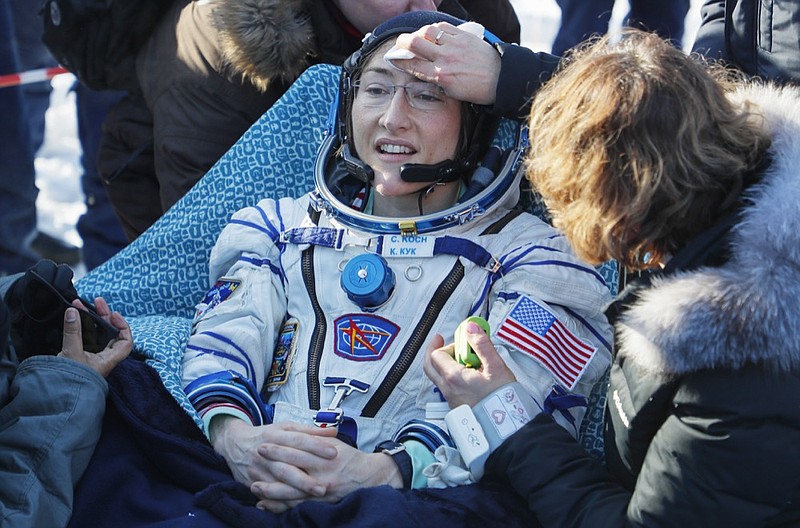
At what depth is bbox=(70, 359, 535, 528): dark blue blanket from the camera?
6.72 ft

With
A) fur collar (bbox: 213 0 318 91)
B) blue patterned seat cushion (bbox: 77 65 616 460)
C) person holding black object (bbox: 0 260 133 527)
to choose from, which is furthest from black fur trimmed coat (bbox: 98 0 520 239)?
person holding black object (bbox: 0 260 133 527)

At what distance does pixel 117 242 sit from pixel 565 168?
314 centimetres

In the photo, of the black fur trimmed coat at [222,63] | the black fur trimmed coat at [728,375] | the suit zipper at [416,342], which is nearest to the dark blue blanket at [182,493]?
the black fur trimmed coat at [728,375]

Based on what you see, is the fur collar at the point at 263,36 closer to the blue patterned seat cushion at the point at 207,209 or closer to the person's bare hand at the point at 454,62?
the blue patterned seat cushion at the point at 207,209

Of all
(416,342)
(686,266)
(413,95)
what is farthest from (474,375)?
(413,95)

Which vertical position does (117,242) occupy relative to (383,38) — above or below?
below

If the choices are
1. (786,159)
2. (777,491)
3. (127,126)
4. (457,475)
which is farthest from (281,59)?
(777,491)

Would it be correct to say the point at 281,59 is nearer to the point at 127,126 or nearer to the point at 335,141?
the point at 335,141

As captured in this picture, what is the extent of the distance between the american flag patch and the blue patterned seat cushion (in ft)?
3.31

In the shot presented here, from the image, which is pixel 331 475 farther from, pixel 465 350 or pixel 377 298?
pixel 377 298

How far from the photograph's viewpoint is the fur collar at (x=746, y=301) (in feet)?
5.69

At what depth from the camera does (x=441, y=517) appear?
6.69ft

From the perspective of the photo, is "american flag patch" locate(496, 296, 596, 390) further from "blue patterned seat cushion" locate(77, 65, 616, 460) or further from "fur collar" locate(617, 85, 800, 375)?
"blue patterned seat cushion" locate(77, 65, 616, 460)

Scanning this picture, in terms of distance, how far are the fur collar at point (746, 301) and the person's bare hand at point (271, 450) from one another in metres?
0.73
